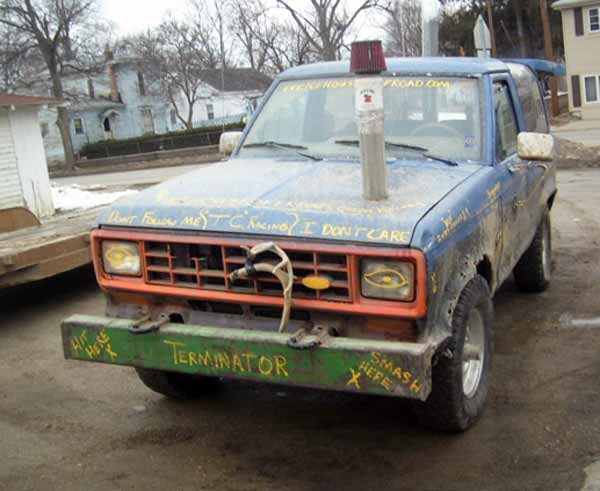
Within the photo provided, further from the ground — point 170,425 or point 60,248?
point 60,248

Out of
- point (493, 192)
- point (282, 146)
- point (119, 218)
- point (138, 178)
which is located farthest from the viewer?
point (138, 178)

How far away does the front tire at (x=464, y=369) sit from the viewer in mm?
3871

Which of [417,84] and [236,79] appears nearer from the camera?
[417,84]

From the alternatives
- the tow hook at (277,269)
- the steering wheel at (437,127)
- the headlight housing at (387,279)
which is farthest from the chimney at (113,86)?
the headlight housing at (387,279)

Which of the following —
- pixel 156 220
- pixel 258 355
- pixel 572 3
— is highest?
pixel 572 3

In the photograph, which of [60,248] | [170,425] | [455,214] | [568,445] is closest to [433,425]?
[568,445]

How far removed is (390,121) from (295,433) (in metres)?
2.06

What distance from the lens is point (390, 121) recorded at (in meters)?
5.00

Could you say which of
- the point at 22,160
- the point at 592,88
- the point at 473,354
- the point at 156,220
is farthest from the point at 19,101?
the point at 592,88

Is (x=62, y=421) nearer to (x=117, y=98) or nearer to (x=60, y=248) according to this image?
(x=60, y=248)

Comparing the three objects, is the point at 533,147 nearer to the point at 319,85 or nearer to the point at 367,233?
the point at 319,85

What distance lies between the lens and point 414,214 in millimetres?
3654

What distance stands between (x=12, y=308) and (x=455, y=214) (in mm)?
5375

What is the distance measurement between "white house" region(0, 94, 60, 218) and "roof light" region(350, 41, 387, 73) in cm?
1284
